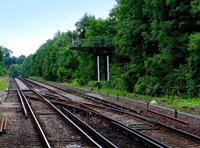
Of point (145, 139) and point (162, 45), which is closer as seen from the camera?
point (145, 139)

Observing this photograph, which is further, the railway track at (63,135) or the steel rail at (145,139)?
the railway track at (63,135)

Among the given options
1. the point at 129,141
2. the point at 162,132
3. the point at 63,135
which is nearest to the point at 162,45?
the point at 162,132

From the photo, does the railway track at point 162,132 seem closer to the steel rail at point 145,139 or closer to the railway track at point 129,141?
the steel rail at point 145,139

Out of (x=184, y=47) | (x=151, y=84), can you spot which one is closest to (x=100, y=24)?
(x=151, y=84)

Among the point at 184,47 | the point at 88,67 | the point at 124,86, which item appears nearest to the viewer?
the point at 184,47

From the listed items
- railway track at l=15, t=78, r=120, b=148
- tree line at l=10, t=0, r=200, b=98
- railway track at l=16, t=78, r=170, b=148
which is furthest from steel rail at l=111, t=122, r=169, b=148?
tree line at l=10, t=0, r=200, b=98

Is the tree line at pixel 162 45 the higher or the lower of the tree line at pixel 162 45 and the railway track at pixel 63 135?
the higher

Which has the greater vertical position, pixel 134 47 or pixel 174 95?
pixel 134 47

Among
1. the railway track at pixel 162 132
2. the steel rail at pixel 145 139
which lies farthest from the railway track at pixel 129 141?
the railway track at pixel 162 132

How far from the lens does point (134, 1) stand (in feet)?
80.2

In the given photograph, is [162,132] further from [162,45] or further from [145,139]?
[162,45]

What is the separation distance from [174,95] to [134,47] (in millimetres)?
7417

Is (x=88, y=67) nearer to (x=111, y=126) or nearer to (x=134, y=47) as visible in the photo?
(x=134, y=47)

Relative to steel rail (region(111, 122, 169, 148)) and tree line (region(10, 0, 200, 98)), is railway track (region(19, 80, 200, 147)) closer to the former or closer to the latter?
steel rail (region(111, 122, 169, 148))
